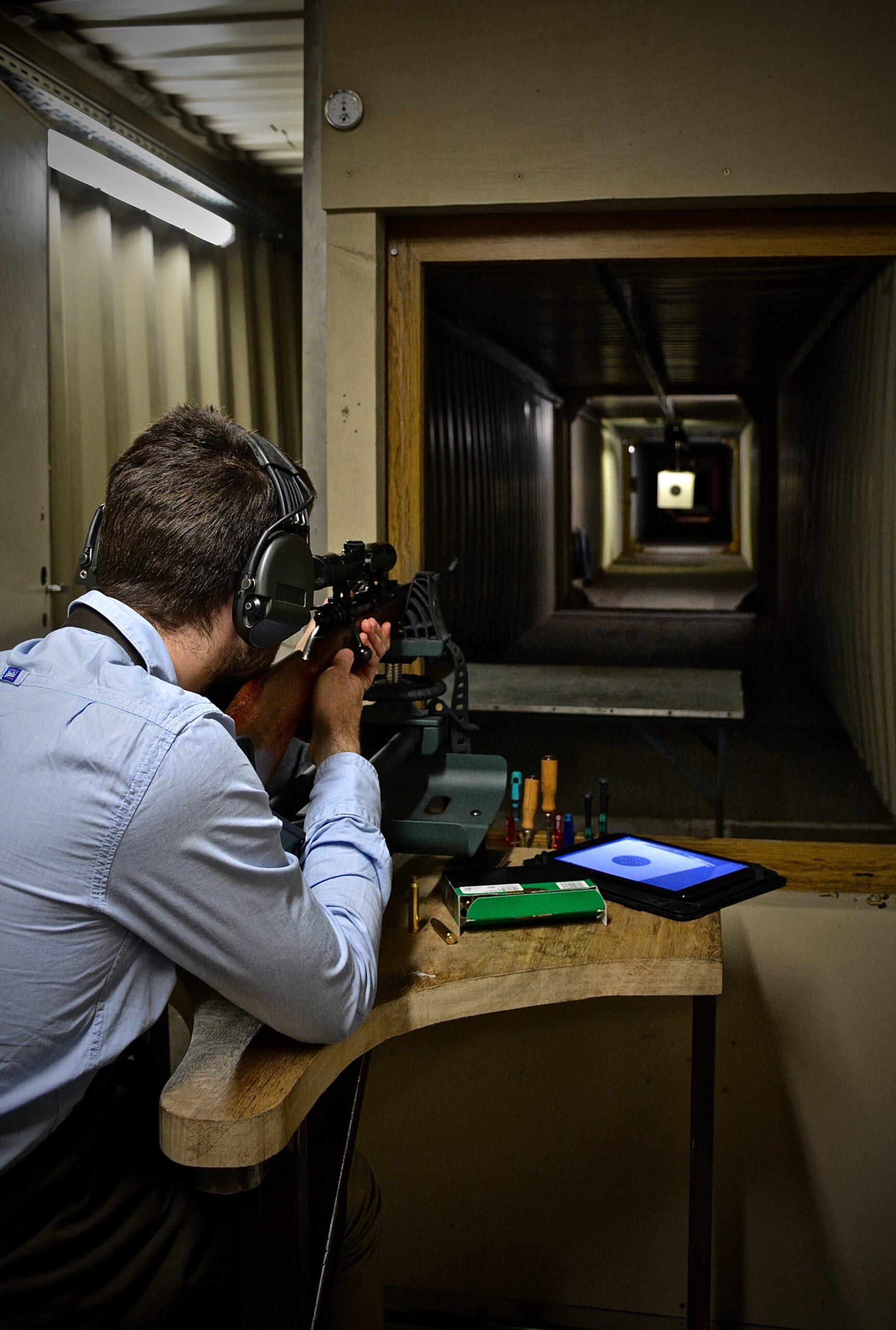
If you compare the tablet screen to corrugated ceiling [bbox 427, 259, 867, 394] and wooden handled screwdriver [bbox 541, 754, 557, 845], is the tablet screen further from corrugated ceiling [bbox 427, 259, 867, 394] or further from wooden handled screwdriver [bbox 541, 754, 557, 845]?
corrugated ceiling [bbox 427, 259, 867, 394]

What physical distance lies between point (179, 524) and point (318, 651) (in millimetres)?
392

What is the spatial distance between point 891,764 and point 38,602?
191 centimetres

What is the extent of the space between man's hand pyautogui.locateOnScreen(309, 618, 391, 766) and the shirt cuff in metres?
0.03

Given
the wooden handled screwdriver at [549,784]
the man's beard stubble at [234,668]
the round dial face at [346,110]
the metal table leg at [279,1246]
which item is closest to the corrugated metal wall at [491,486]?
the wooden handled screwdriver at [549,784]

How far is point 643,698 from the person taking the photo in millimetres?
2168

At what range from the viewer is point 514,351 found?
2268mm

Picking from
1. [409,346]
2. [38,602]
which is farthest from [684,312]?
[38,602]

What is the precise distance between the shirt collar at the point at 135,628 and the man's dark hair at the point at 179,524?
23 millimetres

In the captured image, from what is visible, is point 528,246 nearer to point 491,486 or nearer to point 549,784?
point 491,486

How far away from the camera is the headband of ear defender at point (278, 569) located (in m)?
1.08

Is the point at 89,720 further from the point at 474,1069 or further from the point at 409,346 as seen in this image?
the point at 474,1069

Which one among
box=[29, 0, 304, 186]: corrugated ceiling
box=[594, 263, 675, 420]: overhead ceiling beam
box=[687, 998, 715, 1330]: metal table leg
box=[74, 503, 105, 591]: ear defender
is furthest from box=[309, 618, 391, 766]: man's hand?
box=[29, 0, 304, 186]: corrugated ceiling

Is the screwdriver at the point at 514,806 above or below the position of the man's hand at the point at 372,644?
below

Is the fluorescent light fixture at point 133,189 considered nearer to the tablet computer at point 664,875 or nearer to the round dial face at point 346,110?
the round dial face at point 346,110
